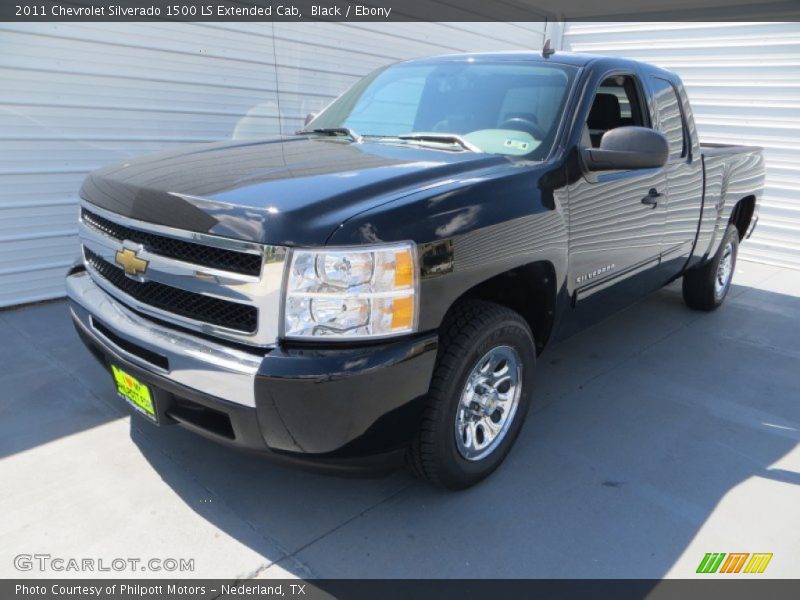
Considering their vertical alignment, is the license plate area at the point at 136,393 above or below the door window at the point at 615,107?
below

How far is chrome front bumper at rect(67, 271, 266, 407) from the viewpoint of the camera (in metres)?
2.01

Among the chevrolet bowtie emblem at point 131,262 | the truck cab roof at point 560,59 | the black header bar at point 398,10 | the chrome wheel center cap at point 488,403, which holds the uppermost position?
the black header bar at point 398,10

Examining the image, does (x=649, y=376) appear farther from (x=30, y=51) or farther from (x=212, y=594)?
(x=30, y=51)

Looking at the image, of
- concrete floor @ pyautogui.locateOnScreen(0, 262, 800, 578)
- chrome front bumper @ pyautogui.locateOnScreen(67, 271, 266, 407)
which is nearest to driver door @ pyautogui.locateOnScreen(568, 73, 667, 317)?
concrete floor @ pyautogui.locateOnScreen(0, 262, 800, 578)

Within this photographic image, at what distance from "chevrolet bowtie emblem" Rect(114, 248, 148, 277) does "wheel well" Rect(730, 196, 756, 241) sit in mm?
5002

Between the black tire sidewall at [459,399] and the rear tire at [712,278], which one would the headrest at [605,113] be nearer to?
the black tire sidewall at [459,399]

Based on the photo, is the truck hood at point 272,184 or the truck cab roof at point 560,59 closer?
the truck hood at point 272,184

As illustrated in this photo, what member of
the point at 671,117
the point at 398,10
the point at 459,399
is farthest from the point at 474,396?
the point at 398,10

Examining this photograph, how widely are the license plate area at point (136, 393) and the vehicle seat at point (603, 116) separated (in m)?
2.71

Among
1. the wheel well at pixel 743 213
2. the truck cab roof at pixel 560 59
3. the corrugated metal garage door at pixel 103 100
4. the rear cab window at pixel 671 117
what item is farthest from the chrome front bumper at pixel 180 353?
the wheel well at pixel 743 213

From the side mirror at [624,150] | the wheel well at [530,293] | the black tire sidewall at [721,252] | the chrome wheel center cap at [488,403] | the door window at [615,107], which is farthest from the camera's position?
the black tire sidewall at [721,252]

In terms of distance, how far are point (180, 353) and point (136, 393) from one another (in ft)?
1.45

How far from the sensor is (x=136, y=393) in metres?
2.43

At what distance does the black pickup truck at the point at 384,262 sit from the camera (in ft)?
6.53
